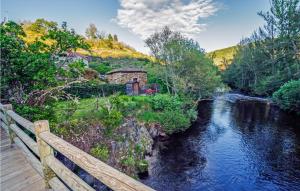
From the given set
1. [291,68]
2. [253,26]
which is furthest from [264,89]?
[253,26]

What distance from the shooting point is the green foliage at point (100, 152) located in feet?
28.4

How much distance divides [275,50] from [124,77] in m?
27.8

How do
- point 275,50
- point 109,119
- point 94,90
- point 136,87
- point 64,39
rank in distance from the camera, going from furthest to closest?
point 275,50
point 136,87
point 94,90
point 109,119
point 64,39

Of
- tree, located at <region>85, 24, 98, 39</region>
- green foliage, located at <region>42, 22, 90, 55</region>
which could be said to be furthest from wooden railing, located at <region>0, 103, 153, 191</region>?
tree, located at <region>85, 24, 98, 39</region>

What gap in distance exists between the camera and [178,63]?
2533cm

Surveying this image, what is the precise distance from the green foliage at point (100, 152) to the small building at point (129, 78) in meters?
Answer: 18.2

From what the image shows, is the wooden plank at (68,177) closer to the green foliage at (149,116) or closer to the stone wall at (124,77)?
the green foliage at (149,116)

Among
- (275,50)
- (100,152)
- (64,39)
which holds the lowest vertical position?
(100,152)

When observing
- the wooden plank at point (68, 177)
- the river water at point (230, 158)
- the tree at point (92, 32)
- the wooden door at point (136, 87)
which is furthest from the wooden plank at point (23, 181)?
the tree at point (92, 32)

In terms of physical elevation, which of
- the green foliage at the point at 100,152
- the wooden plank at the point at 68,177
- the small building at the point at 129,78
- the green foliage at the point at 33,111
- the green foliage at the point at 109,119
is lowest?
the green foliage at the point at 100,152

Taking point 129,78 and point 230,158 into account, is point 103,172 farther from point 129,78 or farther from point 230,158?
point 129,78

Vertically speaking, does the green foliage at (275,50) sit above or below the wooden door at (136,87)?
above

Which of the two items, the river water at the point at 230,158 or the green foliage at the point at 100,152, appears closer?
the green foliage at the point at 100,152

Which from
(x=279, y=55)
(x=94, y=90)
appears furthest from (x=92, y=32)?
(x=279, y=55)
